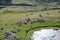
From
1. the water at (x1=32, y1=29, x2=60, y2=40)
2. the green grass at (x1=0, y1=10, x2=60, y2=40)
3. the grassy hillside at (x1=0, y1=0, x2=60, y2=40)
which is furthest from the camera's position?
the green grass at (x1=0, y1=10, x2=60, y2=40)

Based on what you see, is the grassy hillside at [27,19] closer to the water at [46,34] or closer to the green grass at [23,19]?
the green grass at [23,19]

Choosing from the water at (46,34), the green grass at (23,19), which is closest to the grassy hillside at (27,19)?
the green grass at (23,19)

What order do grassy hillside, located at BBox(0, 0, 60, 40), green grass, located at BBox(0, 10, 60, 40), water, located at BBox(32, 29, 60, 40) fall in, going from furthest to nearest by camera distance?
green grass, located at BBox(0, 10, 60, 40) < grassy hillside, located at BBox(0, 0, 60, 40) < water, located at BBox(32, 29, 60, 40)

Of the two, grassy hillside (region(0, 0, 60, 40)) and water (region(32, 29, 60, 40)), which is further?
grassy hillside (region(0, 0, 60, 40))

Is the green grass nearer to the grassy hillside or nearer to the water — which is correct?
the grassy hillside

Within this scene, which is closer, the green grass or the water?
the water

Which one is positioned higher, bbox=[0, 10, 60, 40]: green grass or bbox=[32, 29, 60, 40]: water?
bbox=[0, 10, 60, 40]: green grass

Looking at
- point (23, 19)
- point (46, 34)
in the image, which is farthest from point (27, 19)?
point (46, 34)

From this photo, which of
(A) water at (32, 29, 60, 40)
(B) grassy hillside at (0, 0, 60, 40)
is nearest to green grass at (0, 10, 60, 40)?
(B) grassy hillside at (0, 0, 60, 40)
